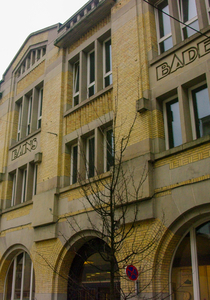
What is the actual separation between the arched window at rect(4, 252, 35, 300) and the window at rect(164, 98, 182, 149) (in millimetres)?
8613

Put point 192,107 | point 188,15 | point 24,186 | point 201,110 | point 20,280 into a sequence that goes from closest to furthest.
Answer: point 201,110 → point 192,107 → point 188,15 → point 20,280 → point 24,186

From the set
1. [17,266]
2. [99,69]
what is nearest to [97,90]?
[99,69]

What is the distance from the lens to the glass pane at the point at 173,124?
10.4 m

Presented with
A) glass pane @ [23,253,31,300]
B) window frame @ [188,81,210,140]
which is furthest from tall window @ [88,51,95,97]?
glass pane @ [23,253,31,300]

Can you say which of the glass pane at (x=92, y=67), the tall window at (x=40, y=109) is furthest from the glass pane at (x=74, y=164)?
the tall window at (x=40, y=109)

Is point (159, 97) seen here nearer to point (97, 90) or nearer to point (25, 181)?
point (97, 90)

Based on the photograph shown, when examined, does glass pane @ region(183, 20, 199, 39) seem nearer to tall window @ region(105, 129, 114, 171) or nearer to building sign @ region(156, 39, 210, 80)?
building sign @ region(156, 39, 210, 80)

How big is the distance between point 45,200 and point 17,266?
4.31 meters

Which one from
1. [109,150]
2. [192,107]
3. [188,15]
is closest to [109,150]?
[109,150]

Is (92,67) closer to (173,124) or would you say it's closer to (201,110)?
(173,124)

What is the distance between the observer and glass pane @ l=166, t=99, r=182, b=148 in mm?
10395

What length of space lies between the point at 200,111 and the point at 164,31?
11.9 ft

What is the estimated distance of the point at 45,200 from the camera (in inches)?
544

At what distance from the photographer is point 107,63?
1420cm
